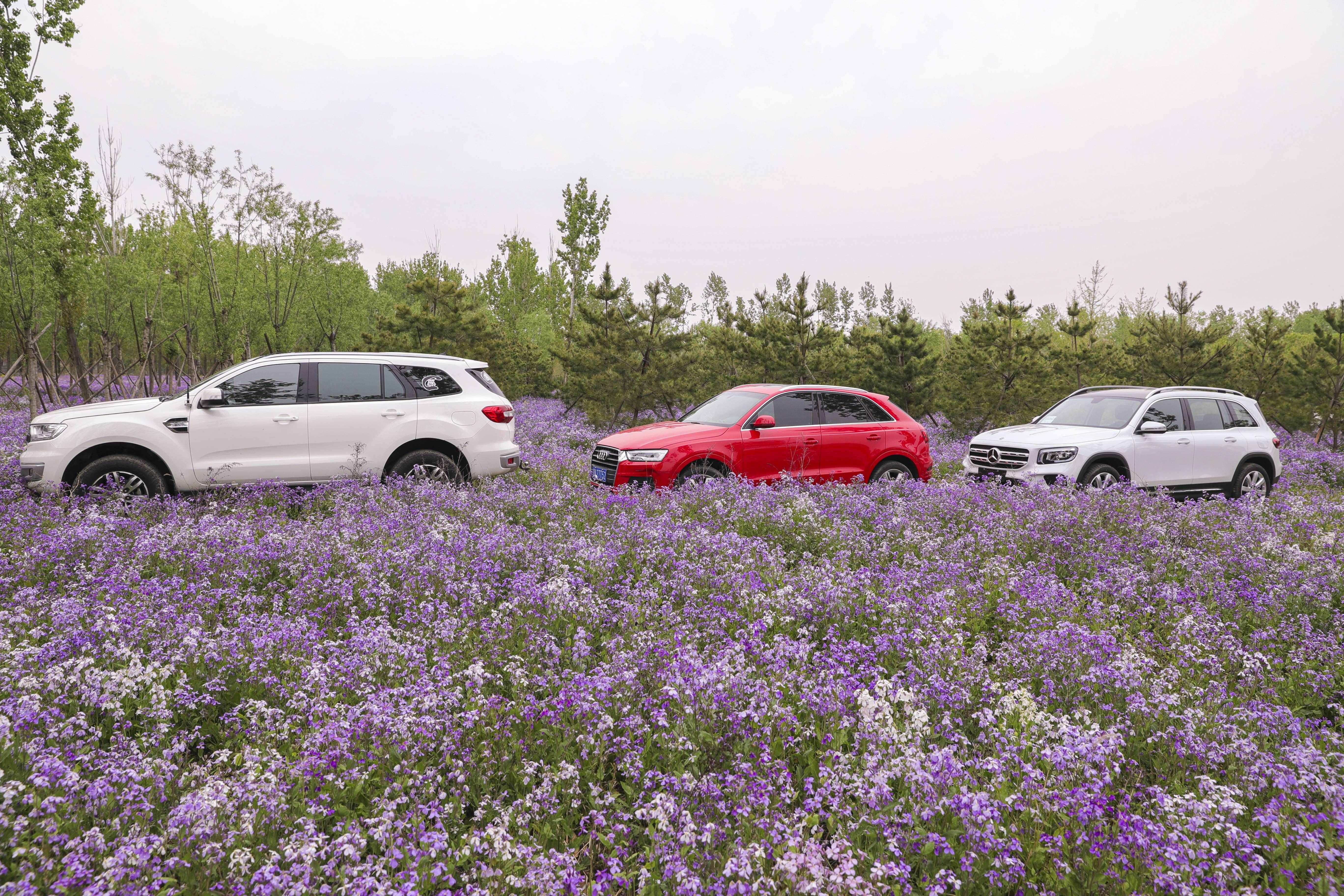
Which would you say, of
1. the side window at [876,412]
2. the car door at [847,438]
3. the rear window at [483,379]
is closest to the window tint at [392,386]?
the rear window at [483,379]

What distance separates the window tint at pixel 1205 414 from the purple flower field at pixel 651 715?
5.82m

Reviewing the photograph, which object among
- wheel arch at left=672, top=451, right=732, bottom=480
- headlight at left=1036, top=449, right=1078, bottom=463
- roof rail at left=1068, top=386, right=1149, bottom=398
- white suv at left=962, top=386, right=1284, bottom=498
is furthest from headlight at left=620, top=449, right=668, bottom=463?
roof rail at left=1068, top=386, right=1149, bottom=398

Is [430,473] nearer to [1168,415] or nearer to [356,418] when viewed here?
[356,418]

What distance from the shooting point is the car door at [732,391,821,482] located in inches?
395

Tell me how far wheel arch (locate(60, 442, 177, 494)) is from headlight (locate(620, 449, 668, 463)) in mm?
5784

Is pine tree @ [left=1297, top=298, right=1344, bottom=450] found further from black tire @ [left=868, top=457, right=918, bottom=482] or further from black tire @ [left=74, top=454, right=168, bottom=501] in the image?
black tire @ [left=74, top=454, right=168, bottom=501]

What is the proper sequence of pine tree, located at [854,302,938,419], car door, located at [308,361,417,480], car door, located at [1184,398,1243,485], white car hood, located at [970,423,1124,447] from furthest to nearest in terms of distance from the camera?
pine tree, located at [854,302,938,419]
car door, located at [1184,398,1243,485]
white car hood, located at [970,423,1124,447]
car door, located at [308,361,417,480]

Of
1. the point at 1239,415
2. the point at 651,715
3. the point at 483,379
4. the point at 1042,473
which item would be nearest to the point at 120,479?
the point at 483,379

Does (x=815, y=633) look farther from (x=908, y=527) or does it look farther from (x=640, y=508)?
(x=640, y=508)

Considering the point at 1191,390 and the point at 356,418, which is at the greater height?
the point at 1191,390

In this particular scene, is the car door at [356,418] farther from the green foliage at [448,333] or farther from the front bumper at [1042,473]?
the green foliage at [448,333]

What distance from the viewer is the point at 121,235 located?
1169 inches

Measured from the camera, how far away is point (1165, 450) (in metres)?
11.0

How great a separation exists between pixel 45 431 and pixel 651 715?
8942 millimetres
